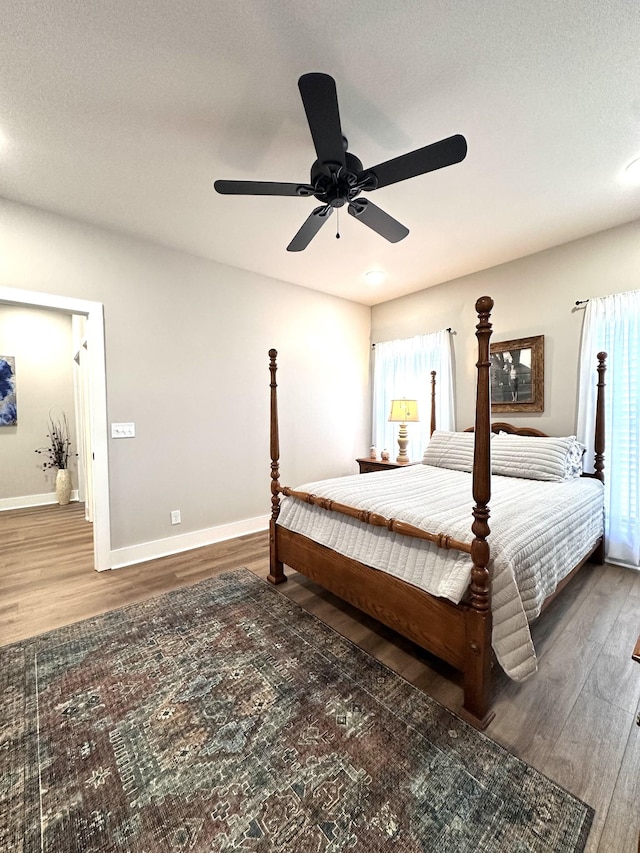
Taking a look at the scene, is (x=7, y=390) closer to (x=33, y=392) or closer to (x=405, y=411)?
(x=33, y=392)

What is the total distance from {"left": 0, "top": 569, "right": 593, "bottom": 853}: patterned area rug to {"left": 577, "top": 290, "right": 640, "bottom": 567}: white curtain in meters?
2.47

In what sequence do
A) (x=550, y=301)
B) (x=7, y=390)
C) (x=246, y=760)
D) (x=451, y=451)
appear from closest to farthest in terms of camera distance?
(x=246, y=760)
(x=550, y=301)
(x=451, y=451)
(x=7, y=390)

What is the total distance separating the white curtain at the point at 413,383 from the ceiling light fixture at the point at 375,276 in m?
0.85

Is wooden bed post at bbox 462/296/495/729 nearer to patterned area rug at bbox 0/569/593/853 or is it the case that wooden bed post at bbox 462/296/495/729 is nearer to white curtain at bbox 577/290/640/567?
patterned area rug at bbox 0/569/593/853

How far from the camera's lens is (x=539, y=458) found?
2893mm

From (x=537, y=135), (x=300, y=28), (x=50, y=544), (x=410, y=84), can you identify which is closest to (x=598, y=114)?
(x=537, y=135)

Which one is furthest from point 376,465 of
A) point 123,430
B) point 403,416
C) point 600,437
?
point 123,430

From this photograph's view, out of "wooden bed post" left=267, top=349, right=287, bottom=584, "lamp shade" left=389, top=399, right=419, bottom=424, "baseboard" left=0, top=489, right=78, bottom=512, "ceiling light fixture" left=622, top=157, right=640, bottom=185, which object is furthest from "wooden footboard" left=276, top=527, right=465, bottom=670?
"baseboard" left=0, top=489, right=78, bottom=512

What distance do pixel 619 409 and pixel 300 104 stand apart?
3.21m

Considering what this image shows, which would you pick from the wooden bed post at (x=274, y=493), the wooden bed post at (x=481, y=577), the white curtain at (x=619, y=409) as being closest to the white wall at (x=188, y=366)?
the wooden bed post at (x=274, y=493)

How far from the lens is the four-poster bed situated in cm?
146

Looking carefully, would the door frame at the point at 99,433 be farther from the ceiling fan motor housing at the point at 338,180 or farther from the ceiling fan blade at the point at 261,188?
the ceiling fan motor housing at the point at 338,180

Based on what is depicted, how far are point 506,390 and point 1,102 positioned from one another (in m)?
4.14

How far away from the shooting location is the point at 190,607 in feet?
7.61
